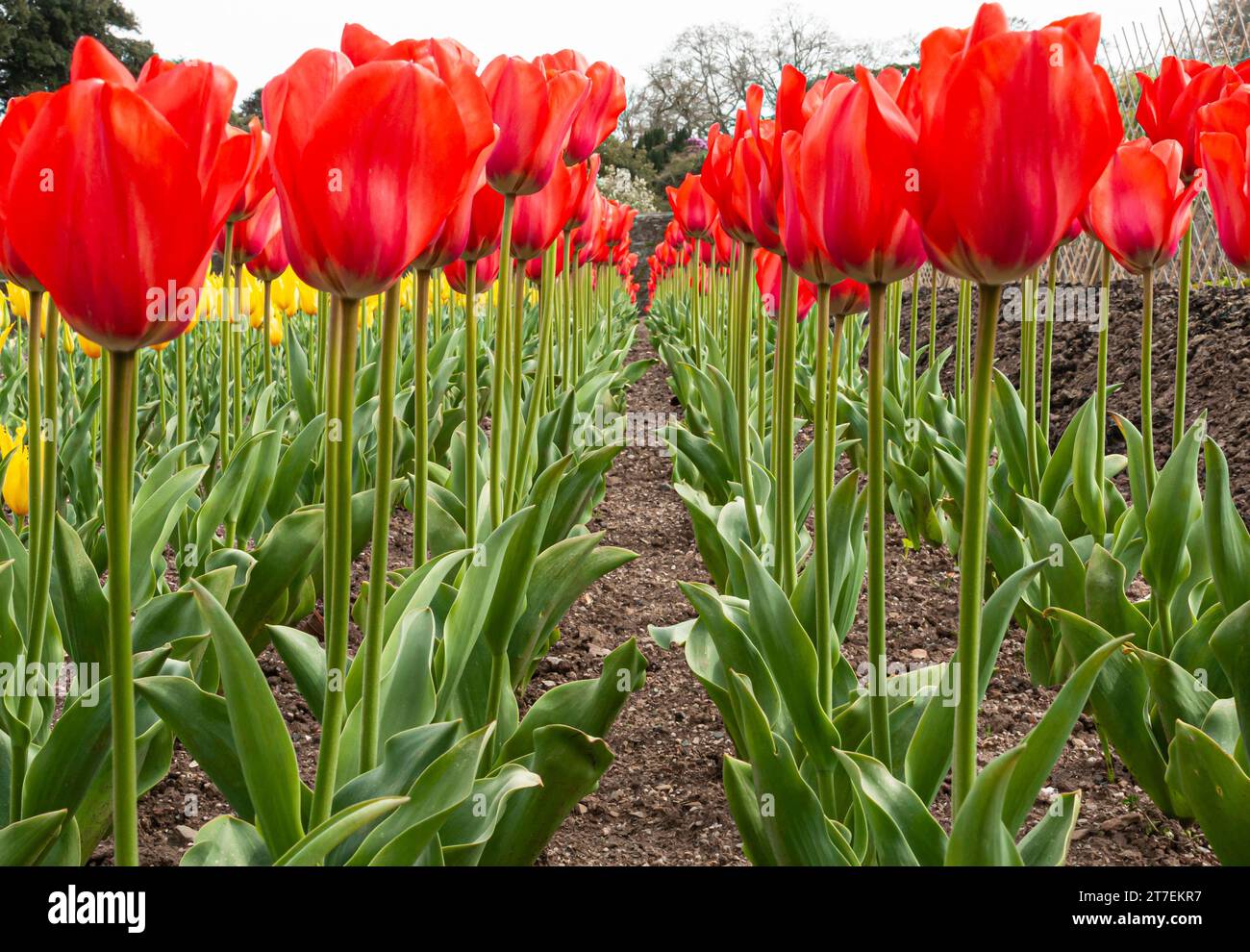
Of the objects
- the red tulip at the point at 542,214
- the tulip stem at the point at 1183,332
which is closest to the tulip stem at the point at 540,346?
the red tulip at the point at 542,214

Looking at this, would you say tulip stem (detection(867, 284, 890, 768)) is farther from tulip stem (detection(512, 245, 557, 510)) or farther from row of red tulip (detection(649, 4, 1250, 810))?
tulip stem (detection(512, 245, 557, 510))

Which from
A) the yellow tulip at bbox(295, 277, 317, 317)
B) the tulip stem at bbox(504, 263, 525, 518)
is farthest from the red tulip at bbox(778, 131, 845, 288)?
the yellow tulip at bbox(295, 277, 317, 317)

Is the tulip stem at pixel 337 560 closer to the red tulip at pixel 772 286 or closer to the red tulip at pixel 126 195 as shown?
the red tulip at pixel 126 195

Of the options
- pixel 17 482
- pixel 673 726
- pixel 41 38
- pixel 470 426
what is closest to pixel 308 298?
pixel 17 482

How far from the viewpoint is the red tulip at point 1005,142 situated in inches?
31.2

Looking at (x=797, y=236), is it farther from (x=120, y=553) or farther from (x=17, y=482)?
(x=17, y=482)

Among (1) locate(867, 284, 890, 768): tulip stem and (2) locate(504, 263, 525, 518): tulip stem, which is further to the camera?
(2) locate(504, 263, 525, 518): tulip stem

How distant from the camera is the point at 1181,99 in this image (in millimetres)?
2154

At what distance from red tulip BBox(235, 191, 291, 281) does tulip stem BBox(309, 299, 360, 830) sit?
1.24m

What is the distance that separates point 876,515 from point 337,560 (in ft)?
1.87

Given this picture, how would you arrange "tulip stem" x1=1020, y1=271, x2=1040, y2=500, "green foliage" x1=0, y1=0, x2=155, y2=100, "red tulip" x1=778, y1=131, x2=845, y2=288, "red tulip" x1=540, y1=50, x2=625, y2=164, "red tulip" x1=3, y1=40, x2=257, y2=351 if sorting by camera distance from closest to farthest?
1. "red tulip" x1=3, y1=40, x2=257, y2=351
2. "red tulip" x1=778, y1=131, x2=845, y2=288
3. "red tulip" x1=540, y1=50, x2=625, y2=164
4. "tulip stem" x1=1020, y1=271, x2=1040, y2=500
5. "green foliage" x1=0, y1=0, x2=155, y2=100

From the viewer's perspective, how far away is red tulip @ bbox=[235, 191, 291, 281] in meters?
2.18

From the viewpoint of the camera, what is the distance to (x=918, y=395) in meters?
3.89
